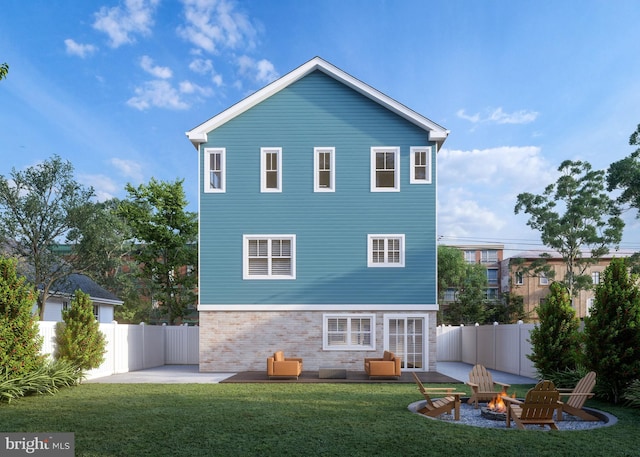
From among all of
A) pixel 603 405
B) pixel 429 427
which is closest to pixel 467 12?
pixel 603 405

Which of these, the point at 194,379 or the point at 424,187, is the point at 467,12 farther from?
the point at 194,379

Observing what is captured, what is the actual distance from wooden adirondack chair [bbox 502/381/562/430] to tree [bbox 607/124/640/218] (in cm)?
2420

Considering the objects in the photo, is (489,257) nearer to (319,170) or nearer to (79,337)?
(319,170)

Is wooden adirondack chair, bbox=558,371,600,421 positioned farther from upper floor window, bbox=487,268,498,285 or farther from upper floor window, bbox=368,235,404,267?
upper floor window, bbox=487,268,498,285

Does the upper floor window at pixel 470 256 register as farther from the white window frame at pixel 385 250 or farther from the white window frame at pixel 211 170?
the white window frame at pixel 211 170

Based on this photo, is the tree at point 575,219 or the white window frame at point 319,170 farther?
the tree at point 575,219

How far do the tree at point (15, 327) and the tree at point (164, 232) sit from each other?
13927 mm

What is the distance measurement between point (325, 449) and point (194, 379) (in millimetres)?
9973

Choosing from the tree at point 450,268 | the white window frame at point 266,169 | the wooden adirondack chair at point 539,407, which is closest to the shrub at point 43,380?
the white window frame at point 266,169

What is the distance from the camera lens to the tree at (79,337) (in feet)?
50.4

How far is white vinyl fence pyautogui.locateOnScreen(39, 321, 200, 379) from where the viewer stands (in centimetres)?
1697

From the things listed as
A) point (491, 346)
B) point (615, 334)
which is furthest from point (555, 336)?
point (491, 346)

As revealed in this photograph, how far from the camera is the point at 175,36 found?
754 inches

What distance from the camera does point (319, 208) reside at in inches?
740
